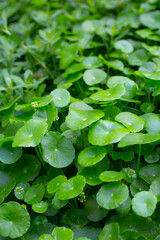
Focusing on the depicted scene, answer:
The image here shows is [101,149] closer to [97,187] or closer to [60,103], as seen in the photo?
[97,187]

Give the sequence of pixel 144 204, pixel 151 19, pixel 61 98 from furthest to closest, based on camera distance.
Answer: pixel 151 19 → pixel 61 98 → pixel 144 204

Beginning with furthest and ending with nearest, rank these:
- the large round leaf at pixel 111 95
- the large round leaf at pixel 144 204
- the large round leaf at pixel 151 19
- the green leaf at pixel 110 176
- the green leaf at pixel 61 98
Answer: the large round leaf at pixel 151 19 → the green leaf at pixel 61 98 → the large round leaf at pixel 111 95 → the green leaf at pixel 110 176 → the large round leaf at pixel 144 204

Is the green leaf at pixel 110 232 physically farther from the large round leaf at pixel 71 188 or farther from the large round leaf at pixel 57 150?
the large round leaf at pixel 57 150

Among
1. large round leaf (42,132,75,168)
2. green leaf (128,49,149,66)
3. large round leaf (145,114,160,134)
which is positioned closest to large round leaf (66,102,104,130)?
large round leaf (42,132,75,168)

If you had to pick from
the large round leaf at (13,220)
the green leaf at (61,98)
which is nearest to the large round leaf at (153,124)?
the green leaf at (61,98)

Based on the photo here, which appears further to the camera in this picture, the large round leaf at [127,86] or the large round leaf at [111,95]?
the large round leaf at [127,86]

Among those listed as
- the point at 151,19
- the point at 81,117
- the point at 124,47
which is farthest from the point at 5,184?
the point at 151,19

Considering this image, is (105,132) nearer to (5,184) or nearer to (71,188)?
(71,188)
